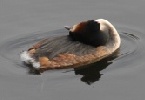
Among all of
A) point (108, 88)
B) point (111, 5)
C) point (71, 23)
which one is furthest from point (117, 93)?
point (111, 5)

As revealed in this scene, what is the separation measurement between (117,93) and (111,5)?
13.1 ft

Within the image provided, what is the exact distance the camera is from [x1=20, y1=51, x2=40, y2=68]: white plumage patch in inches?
407

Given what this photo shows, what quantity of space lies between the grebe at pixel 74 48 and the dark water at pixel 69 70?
145mm

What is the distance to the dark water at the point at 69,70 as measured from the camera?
9672 millimetres

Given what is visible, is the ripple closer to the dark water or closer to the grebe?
the dark water

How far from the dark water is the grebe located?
0.14 meters

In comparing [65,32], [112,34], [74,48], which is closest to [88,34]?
[74,48]

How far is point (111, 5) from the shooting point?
43.4 ft

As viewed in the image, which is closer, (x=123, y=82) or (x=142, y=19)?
(x=123, y=82)

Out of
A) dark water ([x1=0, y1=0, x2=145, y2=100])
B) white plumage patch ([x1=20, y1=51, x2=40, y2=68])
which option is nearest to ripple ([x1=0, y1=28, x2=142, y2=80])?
dark water ([x1=0, y1=0, x2=145, y2=100])

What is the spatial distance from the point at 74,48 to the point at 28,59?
88 cm

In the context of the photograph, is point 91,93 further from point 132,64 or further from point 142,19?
point 142,19

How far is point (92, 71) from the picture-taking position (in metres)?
10.5

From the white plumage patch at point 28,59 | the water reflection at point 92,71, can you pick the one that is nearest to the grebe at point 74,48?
the white plumage patch at point 28,59
